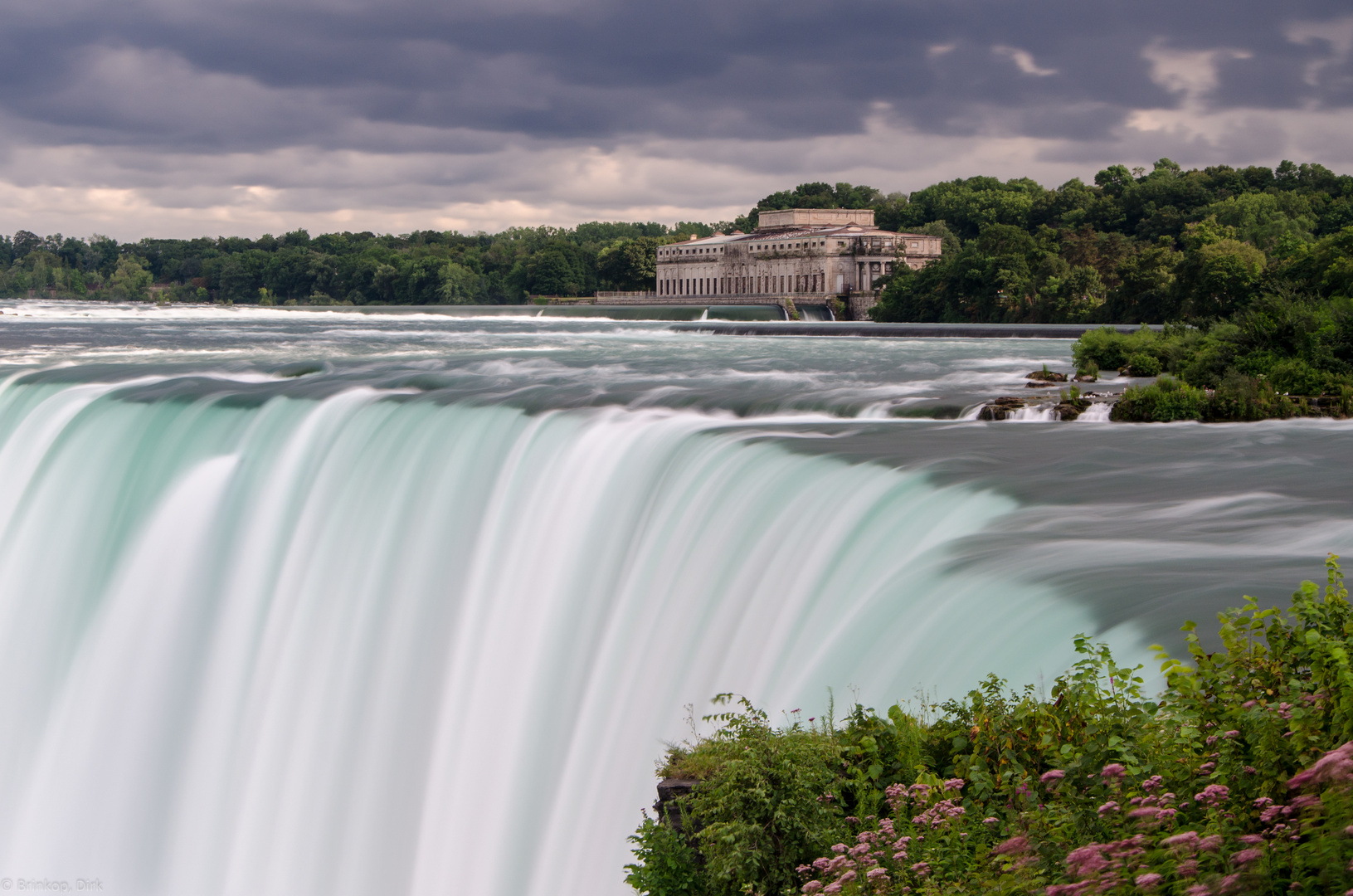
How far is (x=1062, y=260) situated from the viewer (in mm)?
95250

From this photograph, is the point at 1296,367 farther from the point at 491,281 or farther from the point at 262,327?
the point at 491,281

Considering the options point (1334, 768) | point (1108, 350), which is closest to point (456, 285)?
point (1108, 350)

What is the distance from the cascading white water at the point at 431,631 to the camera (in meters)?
9.70

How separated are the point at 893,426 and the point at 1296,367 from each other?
33.9ft

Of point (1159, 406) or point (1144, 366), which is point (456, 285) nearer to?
point (1144, 366)

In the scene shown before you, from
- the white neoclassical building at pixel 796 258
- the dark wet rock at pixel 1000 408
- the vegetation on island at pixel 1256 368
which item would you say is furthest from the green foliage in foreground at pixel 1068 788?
the white neoclassical building at pixel 796 258

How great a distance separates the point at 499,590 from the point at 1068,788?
807 centimetres

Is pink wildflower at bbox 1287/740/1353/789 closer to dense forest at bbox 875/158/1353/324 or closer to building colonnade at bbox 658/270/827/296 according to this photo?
dense forest at bbox 875/158/1353/324

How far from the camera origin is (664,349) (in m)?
44.8

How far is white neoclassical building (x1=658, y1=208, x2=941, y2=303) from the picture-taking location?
154 metres

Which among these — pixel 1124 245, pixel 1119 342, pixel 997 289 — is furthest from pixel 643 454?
pixel 1124 245

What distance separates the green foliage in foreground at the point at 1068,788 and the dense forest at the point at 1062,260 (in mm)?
34253

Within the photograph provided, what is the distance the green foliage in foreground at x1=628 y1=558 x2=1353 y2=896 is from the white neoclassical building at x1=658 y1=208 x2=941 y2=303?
120 m

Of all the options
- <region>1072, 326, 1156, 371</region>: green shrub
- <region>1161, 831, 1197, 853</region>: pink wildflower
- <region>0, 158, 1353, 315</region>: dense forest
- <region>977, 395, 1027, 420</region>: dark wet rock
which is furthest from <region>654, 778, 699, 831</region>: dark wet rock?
<region>0, 158, 1353, 315</region>: dense forest
